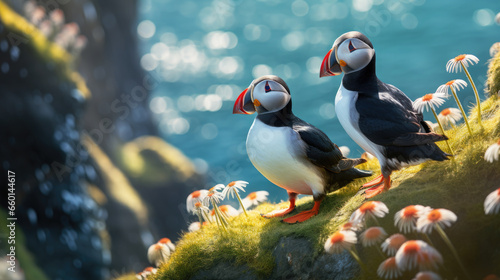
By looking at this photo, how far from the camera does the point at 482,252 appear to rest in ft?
8.82

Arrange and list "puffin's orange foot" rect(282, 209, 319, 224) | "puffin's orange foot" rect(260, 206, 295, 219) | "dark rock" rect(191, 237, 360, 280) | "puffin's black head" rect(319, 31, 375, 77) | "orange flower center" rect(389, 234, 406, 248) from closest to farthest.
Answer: "orange flower center" rect(389, 234, 406, 248) → "dark rock" rect(191, 237, 360, 280) → "puffin's black head" rect(319, 31, 375, 77) → "puffin's orange foot" rect(282, 209, 319, 224) → "puffin's orange foot" rect(260, 206, 295, 219)

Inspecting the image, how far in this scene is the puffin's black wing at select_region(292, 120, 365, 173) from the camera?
3430 mm

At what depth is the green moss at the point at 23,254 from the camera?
6474mm

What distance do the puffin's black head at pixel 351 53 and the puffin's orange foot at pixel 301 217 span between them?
94cm

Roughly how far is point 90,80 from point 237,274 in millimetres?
8758

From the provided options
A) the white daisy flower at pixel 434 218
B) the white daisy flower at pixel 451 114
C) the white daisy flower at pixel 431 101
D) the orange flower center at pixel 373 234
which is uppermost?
the white daisy flower at pixel 431 101

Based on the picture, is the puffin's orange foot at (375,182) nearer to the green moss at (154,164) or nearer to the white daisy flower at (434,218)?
the white daisy flower at (434,218)

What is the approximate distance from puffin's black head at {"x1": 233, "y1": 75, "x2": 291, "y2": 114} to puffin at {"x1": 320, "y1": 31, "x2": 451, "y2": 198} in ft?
0.97

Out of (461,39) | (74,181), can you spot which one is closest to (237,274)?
(74,181)

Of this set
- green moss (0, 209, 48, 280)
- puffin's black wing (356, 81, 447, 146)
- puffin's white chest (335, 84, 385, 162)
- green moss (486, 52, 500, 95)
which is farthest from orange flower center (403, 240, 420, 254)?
green moss (0, 209, 48, 280)

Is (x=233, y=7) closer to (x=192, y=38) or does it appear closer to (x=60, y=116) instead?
(x=192, y=38)

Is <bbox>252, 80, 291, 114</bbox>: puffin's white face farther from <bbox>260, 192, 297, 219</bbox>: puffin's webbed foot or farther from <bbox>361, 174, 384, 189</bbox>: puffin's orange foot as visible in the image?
<bbox>361, 174, 384, 189</bbox>: puffin's orange foot

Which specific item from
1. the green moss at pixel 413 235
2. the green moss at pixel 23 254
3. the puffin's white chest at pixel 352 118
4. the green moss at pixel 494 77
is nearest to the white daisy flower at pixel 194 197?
the green moss at pixel 413 235

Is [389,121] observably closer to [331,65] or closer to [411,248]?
[331,65]
